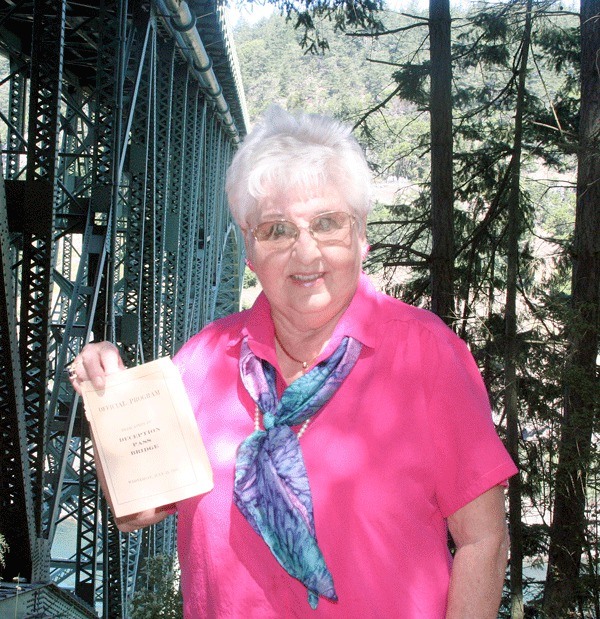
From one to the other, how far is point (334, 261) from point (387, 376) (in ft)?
1.04

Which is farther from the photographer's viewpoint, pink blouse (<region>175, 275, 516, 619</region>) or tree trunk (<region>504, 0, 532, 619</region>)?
tree trunk (<region>504, 0, 532, 619</region>)

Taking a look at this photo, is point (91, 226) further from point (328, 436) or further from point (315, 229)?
point (328, 436)

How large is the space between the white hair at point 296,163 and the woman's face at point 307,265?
0.03 meters

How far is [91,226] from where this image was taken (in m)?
6.56

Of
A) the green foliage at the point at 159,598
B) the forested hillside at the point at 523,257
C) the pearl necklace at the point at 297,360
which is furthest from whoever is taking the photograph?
the forested hillside at the point at 523,257

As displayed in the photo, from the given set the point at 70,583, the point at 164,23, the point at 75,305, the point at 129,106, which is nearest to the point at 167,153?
the point at 164,23

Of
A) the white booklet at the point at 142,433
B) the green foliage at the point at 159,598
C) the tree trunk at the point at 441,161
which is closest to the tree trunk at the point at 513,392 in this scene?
the tree trunk at the point at 441,161

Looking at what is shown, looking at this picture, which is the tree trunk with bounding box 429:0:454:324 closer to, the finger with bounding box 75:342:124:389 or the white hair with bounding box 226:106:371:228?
the white hair with bounding box 226:106:371:228

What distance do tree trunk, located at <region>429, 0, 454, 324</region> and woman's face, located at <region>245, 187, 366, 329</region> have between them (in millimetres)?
7535

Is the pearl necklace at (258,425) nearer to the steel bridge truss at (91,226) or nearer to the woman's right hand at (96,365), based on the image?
the woman's right hand at (96,365)

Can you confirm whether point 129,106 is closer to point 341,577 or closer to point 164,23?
point 164,23

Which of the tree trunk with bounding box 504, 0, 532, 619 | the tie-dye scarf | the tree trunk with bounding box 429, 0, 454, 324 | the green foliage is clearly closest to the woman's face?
the tie-dye scarf

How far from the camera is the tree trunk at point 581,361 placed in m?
7.89

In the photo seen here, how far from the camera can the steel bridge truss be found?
498 centimetres
